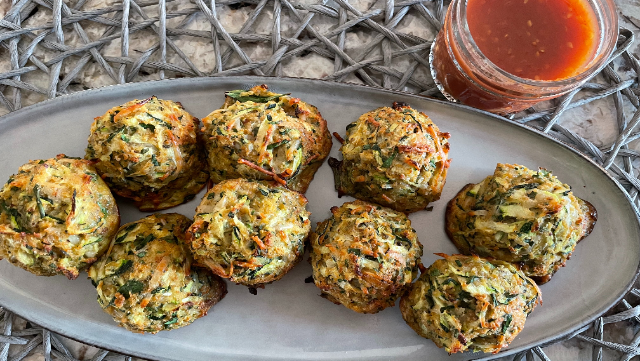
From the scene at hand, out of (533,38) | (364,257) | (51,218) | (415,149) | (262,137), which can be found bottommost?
(51,218)

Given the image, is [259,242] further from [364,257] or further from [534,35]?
[534,35]

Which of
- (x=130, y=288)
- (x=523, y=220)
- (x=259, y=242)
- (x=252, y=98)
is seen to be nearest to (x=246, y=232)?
(x=259, y=242)

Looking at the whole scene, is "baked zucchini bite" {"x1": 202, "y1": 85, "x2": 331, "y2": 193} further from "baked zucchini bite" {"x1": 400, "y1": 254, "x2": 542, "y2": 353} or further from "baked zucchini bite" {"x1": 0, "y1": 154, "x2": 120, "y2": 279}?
"baked zucchini bite" {"x1": 400, "y1": 254, "x2": 542, "y2": 353}

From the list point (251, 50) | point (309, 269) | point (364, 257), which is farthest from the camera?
point (251, 50)

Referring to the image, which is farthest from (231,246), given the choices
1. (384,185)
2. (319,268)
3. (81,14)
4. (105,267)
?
(81,14)

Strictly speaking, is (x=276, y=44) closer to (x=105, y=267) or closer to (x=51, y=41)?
(x=51, y=41)

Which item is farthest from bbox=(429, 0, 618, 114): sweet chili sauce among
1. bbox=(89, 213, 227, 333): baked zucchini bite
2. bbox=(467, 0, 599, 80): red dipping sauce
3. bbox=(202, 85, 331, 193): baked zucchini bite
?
bbox=(89, 213, 227, 333): baked zucchini bite

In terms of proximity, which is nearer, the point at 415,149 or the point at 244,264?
the point at 244,264
